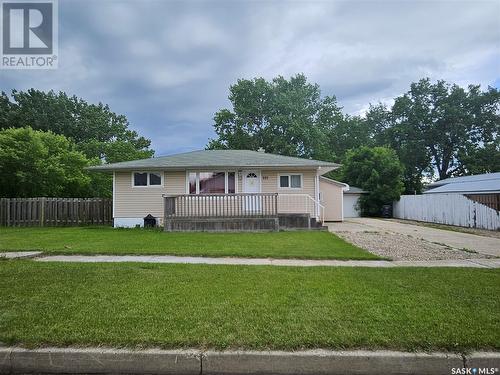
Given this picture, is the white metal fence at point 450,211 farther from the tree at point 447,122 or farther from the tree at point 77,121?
the tree at point 77,121

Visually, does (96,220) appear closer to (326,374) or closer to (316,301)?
(316,301)

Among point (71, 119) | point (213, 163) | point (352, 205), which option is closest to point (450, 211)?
point (352, 205)

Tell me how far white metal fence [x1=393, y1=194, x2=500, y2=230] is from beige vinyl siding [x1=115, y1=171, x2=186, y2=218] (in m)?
15.1

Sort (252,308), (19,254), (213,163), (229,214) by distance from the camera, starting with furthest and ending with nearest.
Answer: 1. (213,163)
2. (229,214)
3. (19,254)
4. (252,308)

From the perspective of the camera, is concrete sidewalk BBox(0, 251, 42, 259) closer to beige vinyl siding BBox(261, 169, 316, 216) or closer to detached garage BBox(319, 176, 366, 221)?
beige vinyl siding BBox(261, 169, 316, 216)

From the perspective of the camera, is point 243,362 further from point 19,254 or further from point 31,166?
point 31,166

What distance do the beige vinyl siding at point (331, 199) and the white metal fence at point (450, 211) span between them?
5.82m

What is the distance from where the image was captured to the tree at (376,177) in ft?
87.5

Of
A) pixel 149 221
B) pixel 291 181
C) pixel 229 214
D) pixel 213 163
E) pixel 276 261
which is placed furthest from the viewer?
pixel 291 181

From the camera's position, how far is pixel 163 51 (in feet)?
47.1

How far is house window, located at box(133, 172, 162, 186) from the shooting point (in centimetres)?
1638

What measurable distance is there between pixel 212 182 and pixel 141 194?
11.7 feet

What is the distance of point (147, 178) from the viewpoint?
53.8 feet

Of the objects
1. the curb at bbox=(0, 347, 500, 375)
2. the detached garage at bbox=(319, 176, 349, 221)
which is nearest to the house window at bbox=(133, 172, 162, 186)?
the detached garage at bbox=(319, 176, 349, 221)
